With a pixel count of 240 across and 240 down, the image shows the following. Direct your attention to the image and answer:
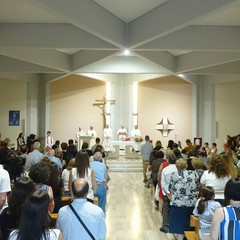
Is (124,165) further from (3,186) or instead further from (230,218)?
(230,218)

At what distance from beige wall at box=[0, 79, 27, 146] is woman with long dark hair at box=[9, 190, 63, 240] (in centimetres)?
1617

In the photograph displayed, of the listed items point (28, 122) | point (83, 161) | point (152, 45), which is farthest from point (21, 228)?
point (28, 122)

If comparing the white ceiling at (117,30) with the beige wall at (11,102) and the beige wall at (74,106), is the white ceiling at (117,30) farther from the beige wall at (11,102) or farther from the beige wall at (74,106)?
the beige wall at (74,106)

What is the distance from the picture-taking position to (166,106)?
2062 centimetres

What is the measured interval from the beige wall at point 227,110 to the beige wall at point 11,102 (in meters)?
9.37

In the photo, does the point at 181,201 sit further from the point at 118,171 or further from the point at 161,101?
the point at 161,101

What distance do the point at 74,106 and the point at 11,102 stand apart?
3430 mm

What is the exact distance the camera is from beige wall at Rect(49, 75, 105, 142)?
20.4m

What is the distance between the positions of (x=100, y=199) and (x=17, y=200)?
4.06m

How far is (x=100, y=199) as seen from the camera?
277 inches

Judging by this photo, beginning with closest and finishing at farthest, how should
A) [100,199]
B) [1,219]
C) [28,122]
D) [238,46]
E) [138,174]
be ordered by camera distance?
[1,219], [100,199], [238,46], [138,174], [28,122]

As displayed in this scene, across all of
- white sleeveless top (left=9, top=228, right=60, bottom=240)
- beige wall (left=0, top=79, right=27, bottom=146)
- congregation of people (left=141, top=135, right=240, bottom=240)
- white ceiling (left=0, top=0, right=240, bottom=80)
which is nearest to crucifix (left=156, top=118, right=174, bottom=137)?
white ceiling (left=0, top=0, right=240, bottom=80)

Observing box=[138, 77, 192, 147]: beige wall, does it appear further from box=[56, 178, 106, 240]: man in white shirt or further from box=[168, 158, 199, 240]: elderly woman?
box=[56, 178, 106, 240]: man in white shirt

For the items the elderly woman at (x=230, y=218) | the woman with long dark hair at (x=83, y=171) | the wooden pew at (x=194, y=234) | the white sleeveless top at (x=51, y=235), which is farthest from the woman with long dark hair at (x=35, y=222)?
the woman with long dark hair at (x=83, y=171)
